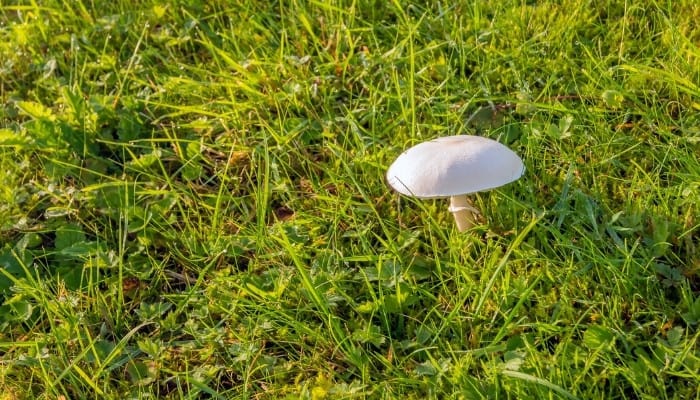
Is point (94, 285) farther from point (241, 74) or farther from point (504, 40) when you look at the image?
point (504, 40)

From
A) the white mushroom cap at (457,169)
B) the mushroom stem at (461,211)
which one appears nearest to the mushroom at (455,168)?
the white mushroom cap at (457,169)

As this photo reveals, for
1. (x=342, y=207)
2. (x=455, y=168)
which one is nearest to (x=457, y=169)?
(x=455, y=168)

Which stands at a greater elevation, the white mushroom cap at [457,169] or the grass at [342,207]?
the white mushroom cap at [457,169]

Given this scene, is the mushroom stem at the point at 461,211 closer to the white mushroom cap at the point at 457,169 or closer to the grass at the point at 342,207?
the grass at the point at 342,207

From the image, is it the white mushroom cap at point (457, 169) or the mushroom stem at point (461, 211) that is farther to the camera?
the mushroom stem at point (461, 211)

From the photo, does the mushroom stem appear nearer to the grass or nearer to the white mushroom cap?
the grass

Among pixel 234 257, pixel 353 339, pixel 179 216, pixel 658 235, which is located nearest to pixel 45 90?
pixel 179 216
